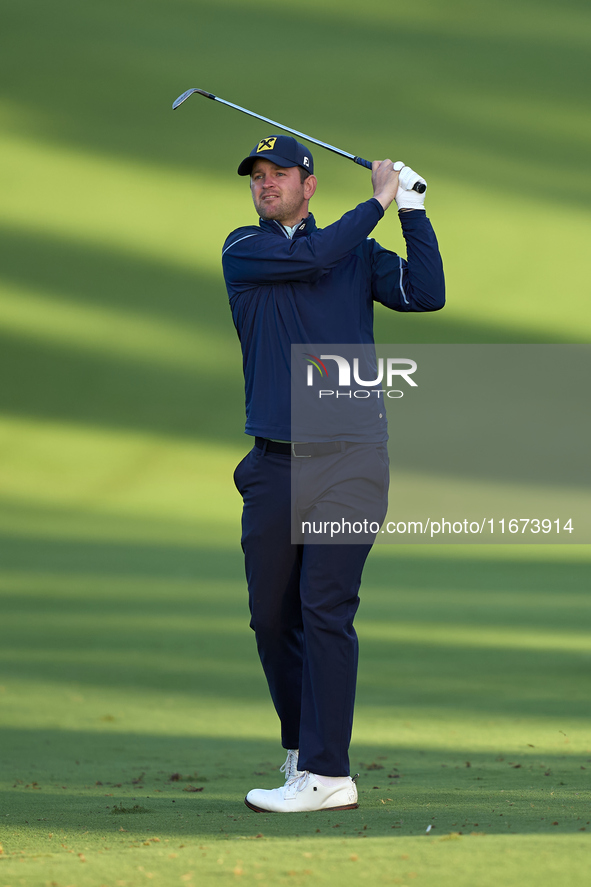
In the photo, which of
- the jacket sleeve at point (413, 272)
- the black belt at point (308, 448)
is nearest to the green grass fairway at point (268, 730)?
Answer: the black belt at point (308, 448)

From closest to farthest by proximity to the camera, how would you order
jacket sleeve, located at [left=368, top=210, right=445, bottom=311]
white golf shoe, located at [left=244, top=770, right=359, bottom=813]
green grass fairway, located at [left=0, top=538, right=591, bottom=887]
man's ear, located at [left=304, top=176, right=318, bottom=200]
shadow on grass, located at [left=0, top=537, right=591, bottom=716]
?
1. green grass fairway, located at [left=0, top=538, right=591, bottom=887]
2. white golf shoe, located at [left=244, top=770, right=359, bottom=813]
3. jacket sleeve, located at [left=368, top=210, right=445, bottom=311]
4. man's ear, located at [left=304, top=176, right=318, bottom=200]
5. shadow on grass, located at [left=0, top=537, right=591, bottom=716]

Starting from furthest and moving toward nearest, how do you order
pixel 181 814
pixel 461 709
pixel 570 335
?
pixel 570 335
pixel 461 709
pixel 181 814

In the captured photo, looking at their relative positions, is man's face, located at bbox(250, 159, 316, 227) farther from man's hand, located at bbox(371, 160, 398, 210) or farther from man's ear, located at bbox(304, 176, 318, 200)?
man's hand, located at bbox(371, 160, 398, 210)

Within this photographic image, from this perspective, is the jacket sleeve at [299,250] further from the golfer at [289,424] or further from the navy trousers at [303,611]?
the navy trousers at [303,611]

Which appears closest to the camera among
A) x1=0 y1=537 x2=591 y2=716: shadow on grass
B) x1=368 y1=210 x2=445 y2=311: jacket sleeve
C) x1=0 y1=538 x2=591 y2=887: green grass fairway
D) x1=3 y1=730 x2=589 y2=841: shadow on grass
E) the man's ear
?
x1=0 y1=538 x2=591 y2=887: green grass fairway

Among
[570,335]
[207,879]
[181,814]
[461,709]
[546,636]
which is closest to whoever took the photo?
[207,879]

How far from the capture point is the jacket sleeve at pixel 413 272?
6.07 feet

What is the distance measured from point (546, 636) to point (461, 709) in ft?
2.37

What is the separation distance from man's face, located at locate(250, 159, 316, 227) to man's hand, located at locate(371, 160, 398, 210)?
147 millimetres

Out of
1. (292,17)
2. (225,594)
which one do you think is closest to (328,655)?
(225,594)

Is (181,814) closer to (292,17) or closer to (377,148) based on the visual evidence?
(377,148)

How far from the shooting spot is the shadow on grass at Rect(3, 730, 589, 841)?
1.59 meters

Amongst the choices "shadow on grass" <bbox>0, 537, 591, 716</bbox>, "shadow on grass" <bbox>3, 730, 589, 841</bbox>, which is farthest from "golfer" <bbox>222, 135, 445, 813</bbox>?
"shadow on grass" <bbox>0, 537, 591, 716</bbox>

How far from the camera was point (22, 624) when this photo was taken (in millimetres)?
3492
